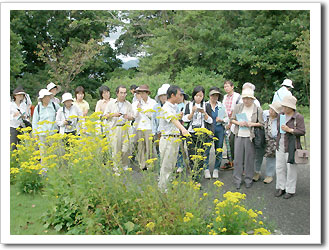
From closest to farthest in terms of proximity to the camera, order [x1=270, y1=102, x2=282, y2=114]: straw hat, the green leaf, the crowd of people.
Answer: the green leaf, the crowd of people, [x1=270, y1=102, x2=282, y2=114]: straw hat

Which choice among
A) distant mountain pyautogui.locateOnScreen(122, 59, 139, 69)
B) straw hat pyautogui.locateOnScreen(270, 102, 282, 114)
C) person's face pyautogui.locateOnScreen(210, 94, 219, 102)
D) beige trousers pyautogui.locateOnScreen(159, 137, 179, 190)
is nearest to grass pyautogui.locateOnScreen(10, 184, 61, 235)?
beige trousers pyautogui.locateOnScreen(159, 137, 179, 190)

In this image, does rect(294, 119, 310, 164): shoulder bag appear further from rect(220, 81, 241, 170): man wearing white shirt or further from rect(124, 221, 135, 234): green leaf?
rect(124, 221, 135, 234): green leaf

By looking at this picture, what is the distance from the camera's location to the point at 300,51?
13078 mm

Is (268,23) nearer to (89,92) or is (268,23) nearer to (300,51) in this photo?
(300,51)

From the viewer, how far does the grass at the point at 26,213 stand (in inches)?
173

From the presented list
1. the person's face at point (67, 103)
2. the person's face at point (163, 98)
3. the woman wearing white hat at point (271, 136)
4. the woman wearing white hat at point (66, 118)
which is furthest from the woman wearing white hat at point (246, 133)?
the person's face at point (67, 103)

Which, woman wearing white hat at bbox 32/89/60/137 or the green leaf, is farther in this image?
woman wearing white hat at bbox 32/89/60/137

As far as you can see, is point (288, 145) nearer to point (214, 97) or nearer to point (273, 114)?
point (273, 114)

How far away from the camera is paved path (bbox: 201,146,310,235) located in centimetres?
474

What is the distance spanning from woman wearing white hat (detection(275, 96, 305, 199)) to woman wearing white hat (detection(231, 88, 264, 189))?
59 cm

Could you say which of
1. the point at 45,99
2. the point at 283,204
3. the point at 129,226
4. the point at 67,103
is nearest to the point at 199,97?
the point at 283,204

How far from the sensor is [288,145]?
569 centimetres

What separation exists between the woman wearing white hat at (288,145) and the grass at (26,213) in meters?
3.85

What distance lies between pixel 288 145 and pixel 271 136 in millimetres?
914
